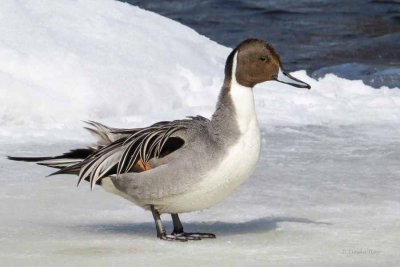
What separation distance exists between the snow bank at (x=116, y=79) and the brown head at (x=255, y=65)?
101 inches

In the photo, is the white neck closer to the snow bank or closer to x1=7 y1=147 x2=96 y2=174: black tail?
x1=7 y1=147 x2=96 y2=174: black tail

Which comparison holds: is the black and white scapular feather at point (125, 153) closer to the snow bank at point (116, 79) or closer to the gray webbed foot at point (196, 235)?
the gray webbed foot at point (196, 235)

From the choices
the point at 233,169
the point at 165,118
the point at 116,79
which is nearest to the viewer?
the point at 233,169

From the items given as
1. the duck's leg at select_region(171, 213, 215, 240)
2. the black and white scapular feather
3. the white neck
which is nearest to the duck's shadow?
the duck's leg at select_region(171, 213, 215, 240)

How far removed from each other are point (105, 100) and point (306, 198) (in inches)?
94.7

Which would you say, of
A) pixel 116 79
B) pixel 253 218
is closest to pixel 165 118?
pixel 116 79

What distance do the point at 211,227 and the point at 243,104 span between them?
0.69 m

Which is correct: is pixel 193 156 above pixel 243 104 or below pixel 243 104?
below

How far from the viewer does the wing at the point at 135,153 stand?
17.1 feet

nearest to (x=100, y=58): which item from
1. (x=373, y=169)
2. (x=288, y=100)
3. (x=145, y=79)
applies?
(x=145, y=79)

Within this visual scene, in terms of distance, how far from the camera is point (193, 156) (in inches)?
203

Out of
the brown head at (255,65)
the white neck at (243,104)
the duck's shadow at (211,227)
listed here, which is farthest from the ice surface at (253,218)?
the brown head at (255,65)

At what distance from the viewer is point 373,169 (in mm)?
6871

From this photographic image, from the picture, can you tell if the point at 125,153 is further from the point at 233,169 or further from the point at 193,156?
the point at 233,169
